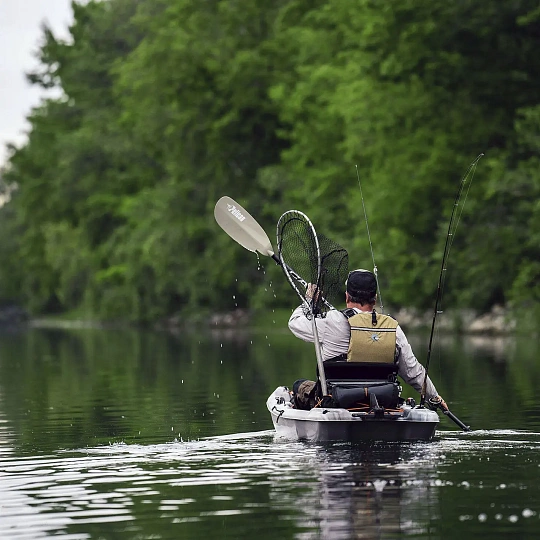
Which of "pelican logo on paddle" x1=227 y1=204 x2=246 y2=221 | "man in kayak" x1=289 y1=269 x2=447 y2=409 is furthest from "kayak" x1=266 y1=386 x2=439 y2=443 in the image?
"pelican logo on paddle" x1=227 y1=204 x2=246 y2=221

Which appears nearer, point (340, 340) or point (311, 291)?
point (340, 340)

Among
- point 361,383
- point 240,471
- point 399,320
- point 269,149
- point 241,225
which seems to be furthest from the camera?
point 269,149

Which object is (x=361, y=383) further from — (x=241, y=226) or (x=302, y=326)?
(x=241, y=226)

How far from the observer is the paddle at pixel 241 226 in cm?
1683

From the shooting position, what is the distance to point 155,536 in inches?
371

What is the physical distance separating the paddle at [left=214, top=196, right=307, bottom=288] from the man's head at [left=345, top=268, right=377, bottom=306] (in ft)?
9.98

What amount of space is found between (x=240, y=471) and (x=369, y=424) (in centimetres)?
149

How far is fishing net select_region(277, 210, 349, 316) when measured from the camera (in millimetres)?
14508

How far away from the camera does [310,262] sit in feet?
49.3

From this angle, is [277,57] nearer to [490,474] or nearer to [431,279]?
[431,279]

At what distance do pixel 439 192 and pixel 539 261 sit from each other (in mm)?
5504

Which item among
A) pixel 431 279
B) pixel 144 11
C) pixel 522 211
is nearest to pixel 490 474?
pixel 522 211

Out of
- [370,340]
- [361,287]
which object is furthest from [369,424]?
[361,287]

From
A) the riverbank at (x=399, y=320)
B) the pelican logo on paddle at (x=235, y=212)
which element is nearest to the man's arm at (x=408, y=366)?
the pelican logo on paddle at (x=235, y=212)
